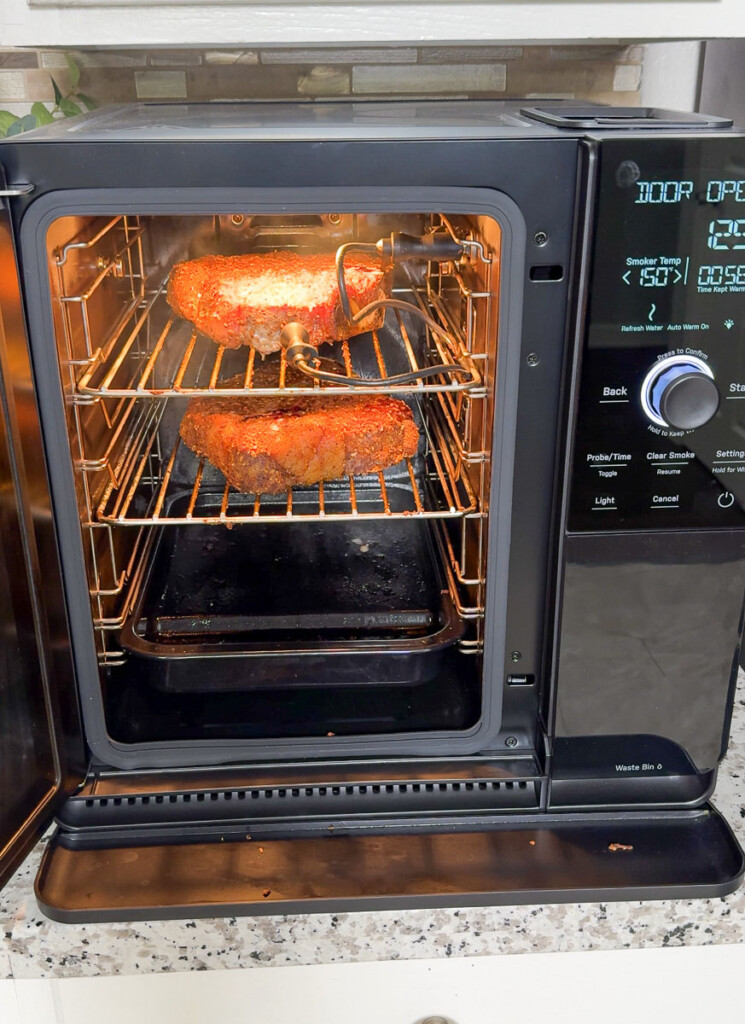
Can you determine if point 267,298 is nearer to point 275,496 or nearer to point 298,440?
point 298,440

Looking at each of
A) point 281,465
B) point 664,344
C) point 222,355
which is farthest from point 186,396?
point 664,344

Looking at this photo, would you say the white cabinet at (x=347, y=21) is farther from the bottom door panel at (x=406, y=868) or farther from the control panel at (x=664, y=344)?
the bottom door panel at (x=406, y=868)

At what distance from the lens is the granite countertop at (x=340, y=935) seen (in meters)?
0.91

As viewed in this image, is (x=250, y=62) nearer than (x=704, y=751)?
No

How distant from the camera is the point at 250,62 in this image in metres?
1.48

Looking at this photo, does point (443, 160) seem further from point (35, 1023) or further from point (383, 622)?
point (35, 1023)

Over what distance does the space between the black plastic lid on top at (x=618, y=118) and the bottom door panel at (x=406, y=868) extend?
0.72 metres

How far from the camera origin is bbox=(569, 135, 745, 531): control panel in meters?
0.78

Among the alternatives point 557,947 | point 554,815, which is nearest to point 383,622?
point 554,815

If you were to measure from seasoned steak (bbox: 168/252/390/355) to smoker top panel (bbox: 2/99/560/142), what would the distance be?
190mm

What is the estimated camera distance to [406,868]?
96 cm

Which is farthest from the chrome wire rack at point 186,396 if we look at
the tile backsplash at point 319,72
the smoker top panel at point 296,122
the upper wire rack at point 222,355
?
the tile backsplash at point 319,72

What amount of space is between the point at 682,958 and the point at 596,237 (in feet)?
2.45

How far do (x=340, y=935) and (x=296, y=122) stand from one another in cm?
86
